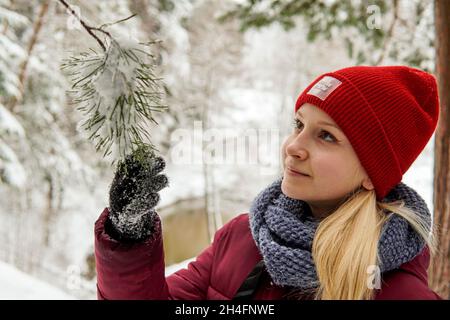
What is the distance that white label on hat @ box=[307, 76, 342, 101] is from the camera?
1.40 meters

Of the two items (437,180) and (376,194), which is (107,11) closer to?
(437,180)

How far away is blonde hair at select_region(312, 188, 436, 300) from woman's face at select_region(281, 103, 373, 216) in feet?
0.25

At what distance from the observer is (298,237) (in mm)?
1360

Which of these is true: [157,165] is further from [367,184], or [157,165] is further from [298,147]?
[367,184]

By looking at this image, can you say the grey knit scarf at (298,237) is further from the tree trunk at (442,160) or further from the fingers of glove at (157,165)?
the tree trunk at (442,160)

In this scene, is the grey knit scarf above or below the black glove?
below

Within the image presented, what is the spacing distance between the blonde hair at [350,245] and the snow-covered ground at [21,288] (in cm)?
338

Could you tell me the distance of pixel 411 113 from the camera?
1.42m

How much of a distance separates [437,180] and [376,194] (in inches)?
59.9

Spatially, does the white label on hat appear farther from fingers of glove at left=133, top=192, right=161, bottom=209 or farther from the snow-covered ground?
the snow-covered ground

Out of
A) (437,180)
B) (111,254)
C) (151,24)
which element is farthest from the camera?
(151,24)

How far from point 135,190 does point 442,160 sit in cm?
232

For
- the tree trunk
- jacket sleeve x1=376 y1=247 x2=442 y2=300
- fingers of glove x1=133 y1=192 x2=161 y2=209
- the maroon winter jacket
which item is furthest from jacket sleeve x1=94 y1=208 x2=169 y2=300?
the tree trunk
